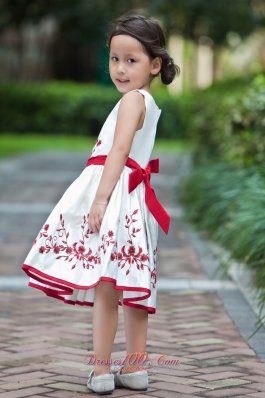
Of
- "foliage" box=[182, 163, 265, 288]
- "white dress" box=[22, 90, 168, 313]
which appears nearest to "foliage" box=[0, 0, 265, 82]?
"foliage" box=[182, 163, 265, 288]

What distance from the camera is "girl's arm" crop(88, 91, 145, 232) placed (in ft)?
15.0

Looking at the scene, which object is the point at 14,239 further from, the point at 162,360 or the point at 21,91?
the point at 21,91

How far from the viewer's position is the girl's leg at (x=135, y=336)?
4.77m

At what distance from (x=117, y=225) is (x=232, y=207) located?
4800 mm

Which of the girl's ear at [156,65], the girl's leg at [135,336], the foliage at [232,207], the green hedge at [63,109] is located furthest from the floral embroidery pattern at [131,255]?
the green hedge at [63,109]

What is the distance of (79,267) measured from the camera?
4.58 meters

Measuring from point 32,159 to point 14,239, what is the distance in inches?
399

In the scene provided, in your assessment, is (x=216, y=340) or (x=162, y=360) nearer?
(x=162, y=360)

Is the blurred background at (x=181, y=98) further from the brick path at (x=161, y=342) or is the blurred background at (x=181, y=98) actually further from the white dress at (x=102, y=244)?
the white dress at (x=102, y=244)

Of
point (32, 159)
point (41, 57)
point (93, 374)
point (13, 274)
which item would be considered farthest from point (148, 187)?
point (41, 57)

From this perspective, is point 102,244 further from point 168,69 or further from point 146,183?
point 168,69

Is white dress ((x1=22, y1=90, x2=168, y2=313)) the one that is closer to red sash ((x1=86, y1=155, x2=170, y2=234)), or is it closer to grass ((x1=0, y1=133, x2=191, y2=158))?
red sash ((x1=86, y1=155, x2=170, y2=234))

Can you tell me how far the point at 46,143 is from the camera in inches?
1005

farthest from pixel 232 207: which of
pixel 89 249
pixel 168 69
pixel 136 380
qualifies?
pixel 89 249
